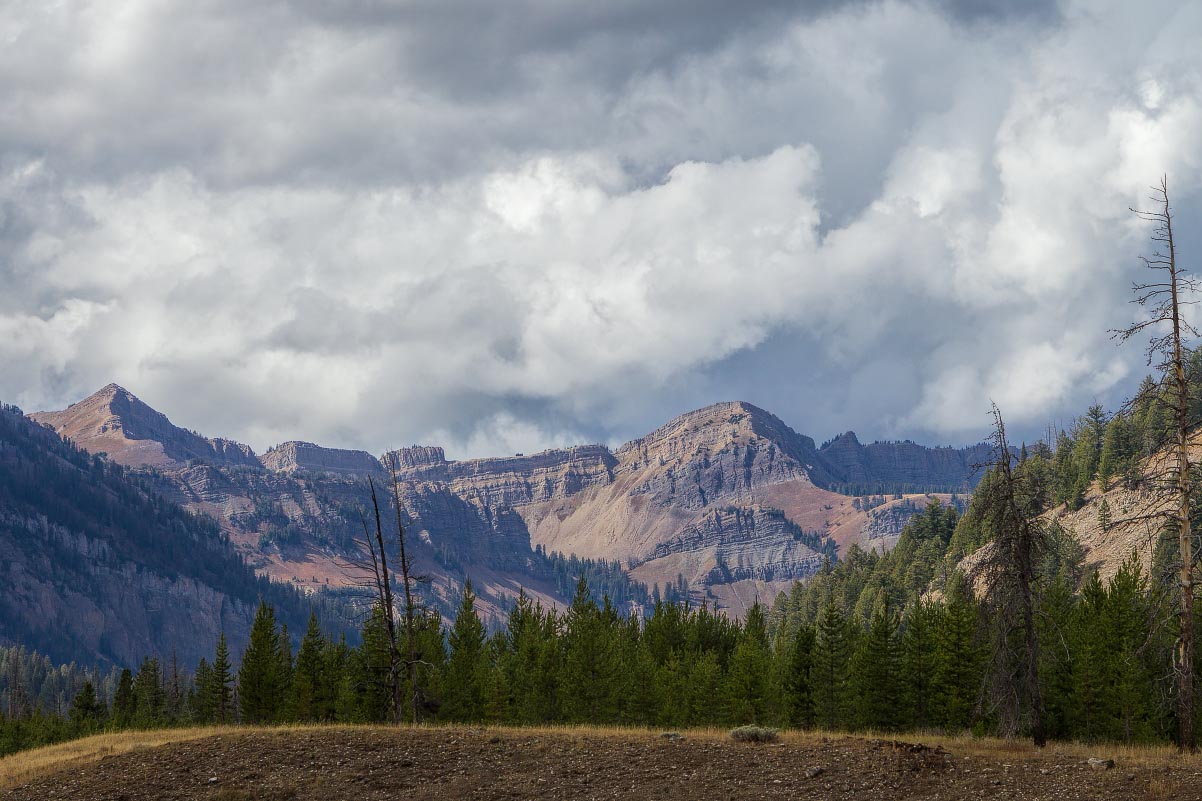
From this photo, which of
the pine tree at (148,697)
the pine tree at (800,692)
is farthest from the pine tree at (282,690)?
the pine tree at (800,692)

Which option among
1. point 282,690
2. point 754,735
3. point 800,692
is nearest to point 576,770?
point 754,735

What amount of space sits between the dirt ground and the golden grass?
0.73 feet

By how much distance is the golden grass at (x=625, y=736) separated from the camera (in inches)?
1344

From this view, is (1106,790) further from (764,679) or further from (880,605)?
(880,605)

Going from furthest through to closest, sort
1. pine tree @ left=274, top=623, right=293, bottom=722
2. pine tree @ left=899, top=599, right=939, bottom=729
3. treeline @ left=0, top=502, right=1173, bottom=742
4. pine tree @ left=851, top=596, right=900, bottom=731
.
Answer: pine tree @ left=274, top=623, right=293, bottom=722, pine tree @ left=851, top=596, right=900, bottom=731, pine tree @ left=899, top=599, right=939, bottom=729, treeline @ left=0, top=502, right=1173, bottom=742

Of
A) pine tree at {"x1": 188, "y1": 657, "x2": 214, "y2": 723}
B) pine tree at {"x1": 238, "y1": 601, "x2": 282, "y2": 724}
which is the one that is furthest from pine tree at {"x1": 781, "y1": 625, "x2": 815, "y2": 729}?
pine tree at {"x1": 188, "y1": 657, "x2": 214, "y2": 723}

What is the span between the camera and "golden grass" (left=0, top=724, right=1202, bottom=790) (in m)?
34.1

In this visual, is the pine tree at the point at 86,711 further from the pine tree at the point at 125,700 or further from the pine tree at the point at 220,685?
the pine tree at the point at 220,685

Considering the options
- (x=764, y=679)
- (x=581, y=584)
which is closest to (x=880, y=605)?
(x=581, y=584)

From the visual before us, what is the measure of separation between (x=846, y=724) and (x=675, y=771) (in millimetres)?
37127

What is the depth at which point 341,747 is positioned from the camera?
3981cm

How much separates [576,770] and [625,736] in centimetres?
495

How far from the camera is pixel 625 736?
40.7 m

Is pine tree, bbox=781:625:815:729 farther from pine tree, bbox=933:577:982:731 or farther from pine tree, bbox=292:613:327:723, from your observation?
pine tree, bbox=292:613:327:723
